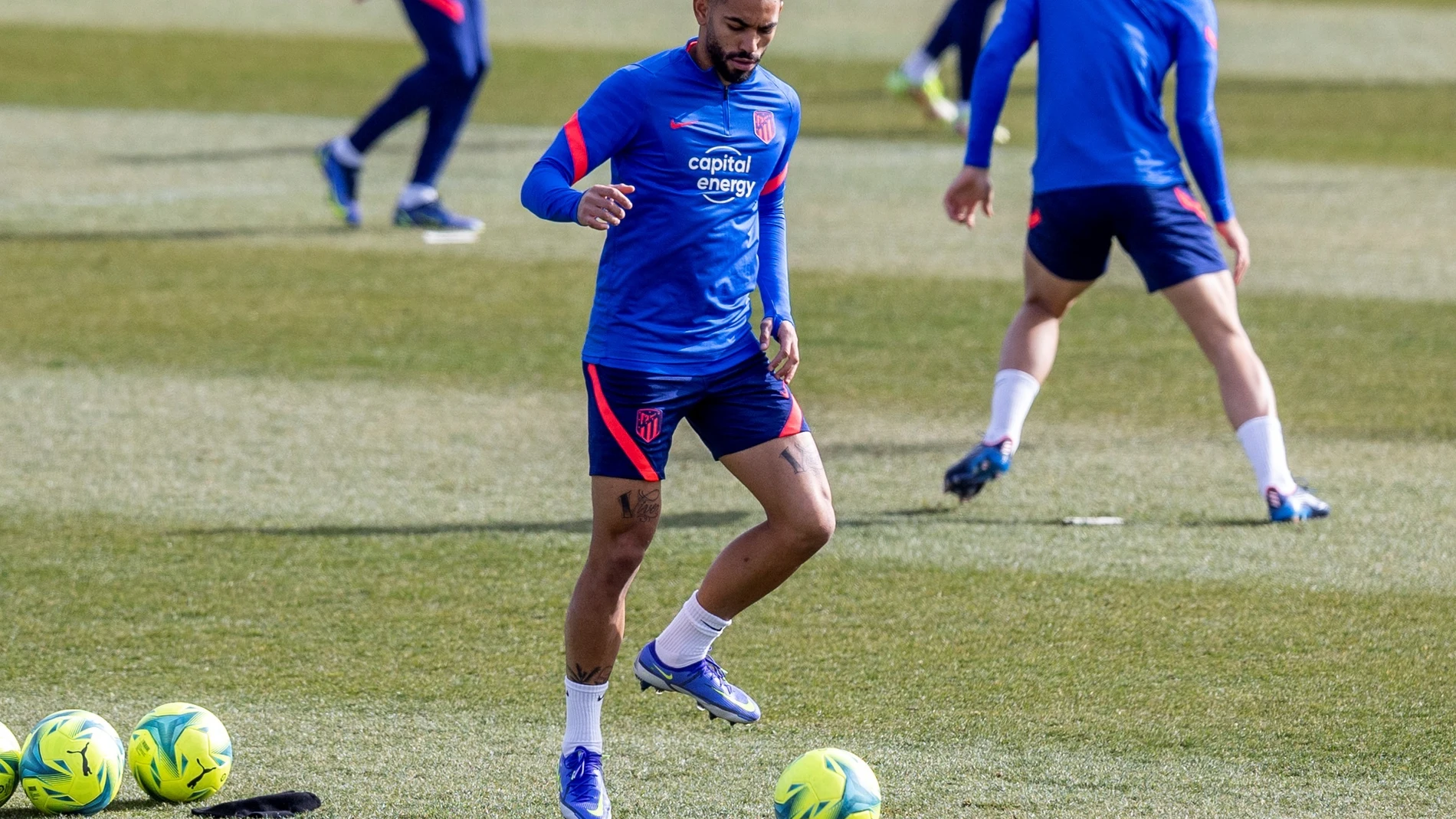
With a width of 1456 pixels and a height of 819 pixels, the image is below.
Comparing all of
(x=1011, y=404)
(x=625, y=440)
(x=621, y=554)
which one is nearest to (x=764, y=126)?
(x=625, y=440)

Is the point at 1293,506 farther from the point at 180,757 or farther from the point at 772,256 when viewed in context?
the point at 180,757

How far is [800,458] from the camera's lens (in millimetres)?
4789

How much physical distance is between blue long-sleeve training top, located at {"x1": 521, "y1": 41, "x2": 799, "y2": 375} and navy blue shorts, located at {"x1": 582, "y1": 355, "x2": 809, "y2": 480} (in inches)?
1.5

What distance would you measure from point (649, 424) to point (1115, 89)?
117 inches

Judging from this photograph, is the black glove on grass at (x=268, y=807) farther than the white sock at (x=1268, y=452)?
No

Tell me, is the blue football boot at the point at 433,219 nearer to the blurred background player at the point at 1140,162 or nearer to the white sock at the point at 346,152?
the white sock at the point at 346,152

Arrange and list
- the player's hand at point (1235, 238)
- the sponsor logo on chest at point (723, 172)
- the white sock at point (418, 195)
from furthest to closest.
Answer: the white sock at point (418, 195), the player's hand at point (1235, 238), the sponsor logo on chest at point (723, 172)

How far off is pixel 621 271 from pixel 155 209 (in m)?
9.57

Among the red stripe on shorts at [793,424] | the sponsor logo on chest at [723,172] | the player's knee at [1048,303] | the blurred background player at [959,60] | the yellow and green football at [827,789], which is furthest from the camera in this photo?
the blurred background player at [959,60]

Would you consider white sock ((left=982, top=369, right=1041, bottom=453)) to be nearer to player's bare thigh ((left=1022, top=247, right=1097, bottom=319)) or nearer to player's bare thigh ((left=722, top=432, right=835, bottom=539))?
player's bare thigh ((left=1022, top=247, right=1097, bottom=319))

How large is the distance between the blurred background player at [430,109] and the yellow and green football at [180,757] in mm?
7993

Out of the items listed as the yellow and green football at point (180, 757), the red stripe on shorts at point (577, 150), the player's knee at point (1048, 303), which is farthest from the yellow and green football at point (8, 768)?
the player's knee at point (1048, 303)

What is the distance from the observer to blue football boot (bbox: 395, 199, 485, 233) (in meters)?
12.7

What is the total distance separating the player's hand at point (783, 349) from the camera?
478cm
